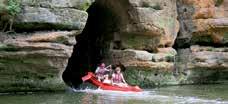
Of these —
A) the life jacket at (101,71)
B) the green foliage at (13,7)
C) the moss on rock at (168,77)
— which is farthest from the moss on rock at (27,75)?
the moss on rock at (168,77)

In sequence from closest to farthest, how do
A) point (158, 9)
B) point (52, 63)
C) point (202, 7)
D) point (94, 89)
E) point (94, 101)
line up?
point (94, 101) → point (52, 63) → point (94, 89) → point (158, 9) → point (202, 7)

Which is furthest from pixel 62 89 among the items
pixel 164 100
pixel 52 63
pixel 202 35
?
pixel 202 35

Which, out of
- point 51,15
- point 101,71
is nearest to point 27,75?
point 51,15

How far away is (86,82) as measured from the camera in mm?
23094

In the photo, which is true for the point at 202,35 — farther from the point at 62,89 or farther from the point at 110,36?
the point at 62,89

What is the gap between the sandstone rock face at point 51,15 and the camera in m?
19.1

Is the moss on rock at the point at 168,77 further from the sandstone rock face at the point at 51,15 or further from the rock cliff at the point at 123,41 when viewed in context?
the sandstone rock face at the point at 51,15

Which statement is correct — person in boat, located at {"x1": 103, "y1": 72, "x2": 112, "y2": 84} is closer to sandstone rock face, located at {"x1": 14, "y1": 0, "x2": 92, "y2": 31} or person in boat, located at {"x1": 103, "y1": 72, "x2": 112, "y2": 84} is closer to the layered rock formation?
the layered rock formation

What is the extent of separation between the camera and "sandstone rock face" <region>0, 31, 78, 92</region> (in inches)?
734

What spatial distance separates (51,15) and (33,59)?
6.42 feet

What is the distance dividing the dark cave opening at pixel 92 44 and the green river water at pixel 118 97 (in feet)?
15.3

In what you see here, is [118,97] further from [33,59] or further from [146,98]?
[33,59]

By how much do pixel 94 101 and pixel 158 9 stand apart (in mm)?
8524

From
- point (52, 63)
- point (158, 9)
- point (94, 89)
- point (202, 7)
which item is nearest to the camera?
point (52, 63)
